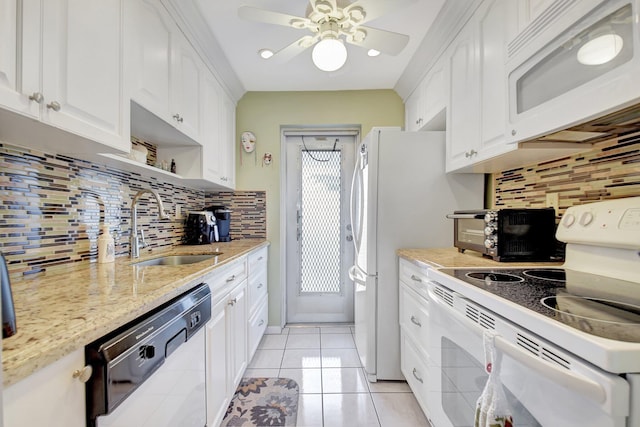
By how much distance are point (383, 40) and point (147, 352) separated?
169cm

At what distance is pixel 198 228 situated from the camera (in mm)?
2287

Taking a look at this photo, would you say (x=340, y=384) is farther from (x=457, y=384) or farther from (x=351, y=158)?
(x=351, y=158)

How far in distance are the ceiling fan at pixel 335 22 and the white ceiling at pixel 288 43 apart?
0.28ft

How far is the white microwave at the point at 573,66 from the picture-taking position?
750 mm

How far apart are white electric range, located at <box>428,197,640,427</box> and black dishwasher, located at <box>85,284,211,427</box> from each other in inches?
37.2

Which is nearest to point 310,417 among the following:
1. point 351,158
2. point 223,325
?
point 223,325

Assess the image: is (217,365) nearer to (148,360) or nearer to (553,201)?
(148,360)

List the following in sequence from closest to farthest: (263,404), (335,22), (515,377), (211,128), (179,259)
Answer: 1. (515,377)
2. (335,22)
3. (263,404)
4. (179,259)
5. (211,128)

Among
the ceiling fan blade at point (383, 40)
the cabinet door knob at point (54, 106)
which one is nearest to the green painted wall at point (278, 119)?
the ceiling fan blade at point (383, 40)

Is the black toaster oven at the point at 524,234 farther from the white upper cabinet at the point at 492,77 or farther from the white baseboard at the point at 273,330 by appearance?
the white baseboard at the point at 273,330

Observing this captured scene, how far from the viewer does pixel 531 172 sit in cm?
155

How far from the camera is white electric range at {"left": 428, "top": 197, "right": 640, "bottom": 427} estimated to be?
0.50 metres

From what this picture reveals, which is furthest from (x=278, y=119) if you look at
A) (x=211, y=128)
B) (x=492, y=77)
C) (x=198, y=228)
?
(x=492, y=77)

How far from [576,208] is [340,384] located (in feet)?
5.61
